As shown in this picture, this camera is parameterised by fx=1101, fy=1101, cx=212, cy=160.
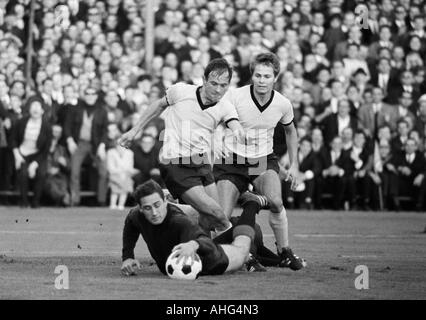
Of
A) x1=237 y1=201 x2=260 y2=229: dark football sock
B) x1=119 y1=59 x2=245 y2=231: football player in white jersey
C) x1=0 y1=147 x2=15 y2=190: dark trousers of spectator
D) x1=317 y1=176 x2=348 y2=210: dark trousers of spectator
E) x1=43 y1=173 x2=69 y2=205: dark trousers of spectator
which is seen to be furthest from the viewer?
x1=317 y1=176 x2=348 y2=210: dark trousers of spectator

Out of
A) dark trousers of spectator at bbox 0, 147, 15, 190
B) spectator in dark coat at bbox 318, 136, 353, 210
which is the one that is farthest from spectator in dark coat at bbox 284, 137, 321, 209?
dark trousers of spectator at bbox 0, 147, 15, 190

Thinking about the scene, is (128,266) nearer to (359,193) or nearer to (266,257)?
(266,257)

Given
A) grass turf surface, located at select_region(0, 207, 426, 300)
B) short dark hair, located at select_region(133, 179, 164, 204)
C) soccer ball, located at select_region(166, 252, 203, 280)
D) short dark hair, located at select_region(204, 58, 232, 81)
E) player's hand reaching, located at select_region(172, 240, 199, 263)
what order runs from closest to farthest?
A: grass turf surface, located at select_region(0, 207, 426, 300) < player's hand reaching, located at select_region(172, 240, 199, 263) < soccer ball, located at select_region(166, 252, 203, 280) < short dark hair, located at select_region(133, 179, 164, 204) < short dark hair, located at select_region(204, 58, 232, 81)

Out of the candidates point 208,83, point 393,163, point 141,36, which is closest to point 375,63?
A: point 393,163

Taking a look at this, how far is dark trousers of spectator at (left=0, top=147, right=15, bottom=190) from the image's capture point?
21250mm

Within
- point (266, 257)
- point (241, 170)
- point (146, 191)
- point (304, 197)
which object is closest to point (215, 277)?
point (146, 191)

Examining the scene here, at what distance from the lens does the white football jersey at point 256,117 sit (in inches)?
470

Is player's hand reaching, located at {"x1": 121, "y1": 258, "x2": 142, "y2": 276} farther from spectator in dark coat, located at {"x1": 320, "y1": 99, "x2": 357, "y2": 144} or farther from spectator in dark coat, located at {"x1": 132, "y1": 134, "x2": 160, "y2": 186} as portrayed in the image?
spectator in dark coat, located at {"x1": 320, "y1": 99, "x2": 357, "y2": 144}

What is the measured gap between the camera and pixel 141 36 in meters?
23.6

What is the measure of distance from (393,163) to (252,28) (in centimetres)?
411

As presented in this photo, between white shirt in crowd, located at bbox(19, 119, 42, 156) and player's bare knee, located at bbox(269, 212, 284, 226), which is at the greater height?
white shirt in crowd, located at bbox(19, 119, 42, 156)

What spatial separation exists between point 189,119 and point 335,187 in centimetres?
1099

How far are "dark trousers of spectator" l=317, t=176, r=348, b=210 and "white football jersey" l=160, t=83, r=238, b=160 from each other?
10594mm
